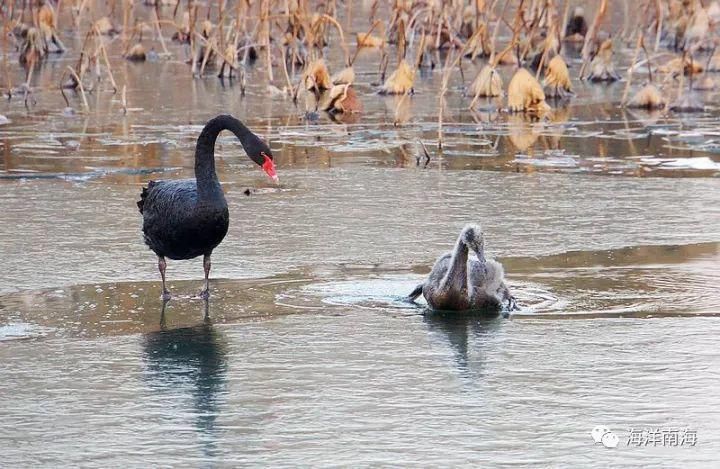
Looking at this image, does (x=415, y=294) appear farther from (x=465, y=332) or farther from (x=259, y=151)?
(x=259, y=151)

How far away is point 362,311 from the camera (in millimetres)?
7602

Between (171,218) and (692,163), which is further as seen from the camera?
(692,163)

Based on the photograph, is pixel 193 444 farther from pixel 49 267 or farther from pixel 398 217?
pixel 398 217

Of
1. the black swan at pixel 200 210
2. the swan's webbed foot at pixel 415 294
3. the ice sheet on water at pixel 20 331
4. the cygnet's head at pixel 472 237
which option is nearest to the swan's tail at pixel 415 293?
the swan's webbed foot at pixel 415 294

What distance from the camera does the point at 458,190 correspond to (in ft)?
38.0

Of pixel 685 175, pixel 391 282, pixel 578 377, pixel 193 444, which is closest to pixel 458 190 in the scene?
pixel 685 175

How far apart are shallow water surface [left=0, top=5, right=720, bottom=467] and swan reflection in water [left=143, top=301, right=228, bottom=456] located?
2 cm

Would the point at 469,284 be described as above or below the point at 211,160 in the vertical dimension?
below

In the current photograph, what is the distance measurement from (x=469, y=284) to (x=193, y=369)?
5.82 ft

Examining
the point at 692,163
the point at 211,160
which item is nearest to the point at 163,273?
the point at 211,160

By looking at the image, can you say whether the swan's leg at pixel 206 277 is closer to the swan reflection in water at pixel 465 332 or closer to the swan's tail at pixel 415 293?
the swan's tail at pixel 415 293

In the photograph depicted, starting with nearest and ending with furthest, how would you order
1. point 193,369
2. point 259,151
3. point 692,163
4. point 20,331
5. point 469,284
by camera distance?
point 193,369
point 20,331
point 469,284
point 259,151
point 692,163

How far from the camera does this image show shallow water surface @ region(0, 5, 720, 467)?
5.47m

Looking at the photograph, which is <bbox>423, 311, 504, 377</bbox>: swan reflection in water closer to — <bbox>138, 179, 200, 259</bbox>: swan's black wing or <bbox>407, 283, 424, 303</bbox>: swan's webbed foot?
<bbox>407, 283, 424, 303</bbox>: swan's webbed foot
